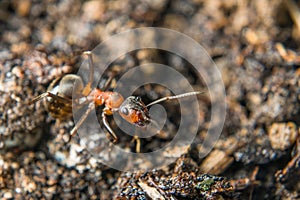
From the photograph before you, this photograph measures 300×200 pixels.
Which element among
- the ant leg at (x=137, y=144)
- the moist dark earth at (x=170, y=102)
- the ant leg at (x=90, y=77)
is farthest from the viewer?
the ant leg at (x=90, y=77)

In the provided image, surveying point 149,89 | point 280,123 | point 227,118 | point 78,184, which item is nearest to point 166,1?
point 149,89

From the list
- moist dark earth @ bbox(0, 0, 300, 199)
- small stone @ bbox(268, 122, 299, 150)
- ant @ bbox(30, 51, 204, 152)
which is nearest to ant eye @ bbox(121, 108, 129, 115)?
ant @ bbox(30, 51, 204, 152)

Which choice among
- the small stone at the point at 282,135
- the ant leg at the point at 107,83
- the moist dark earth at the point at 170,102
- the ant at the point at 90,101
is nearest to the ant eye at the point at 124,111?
the ant at the point at 90,101

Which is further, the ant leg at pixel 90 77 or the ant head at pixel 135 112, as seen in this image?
the ant leg at pixel 90 77

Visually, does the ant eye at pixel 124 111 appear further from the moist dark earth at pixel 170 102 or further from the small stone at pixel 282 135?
the small stone at pixel 282 135

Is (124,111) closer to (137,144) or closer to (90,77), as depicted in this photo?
(137,144)

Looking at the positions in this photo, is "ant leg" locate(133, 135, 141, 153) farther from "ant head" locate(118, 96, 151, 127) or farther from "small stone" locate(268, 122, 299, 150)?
"small stone" locate(268, 122, 299, 150)

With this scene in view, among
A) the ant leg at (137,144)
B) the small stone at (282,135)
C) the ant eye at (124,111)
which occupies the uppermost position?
the small stone at (282,135)
